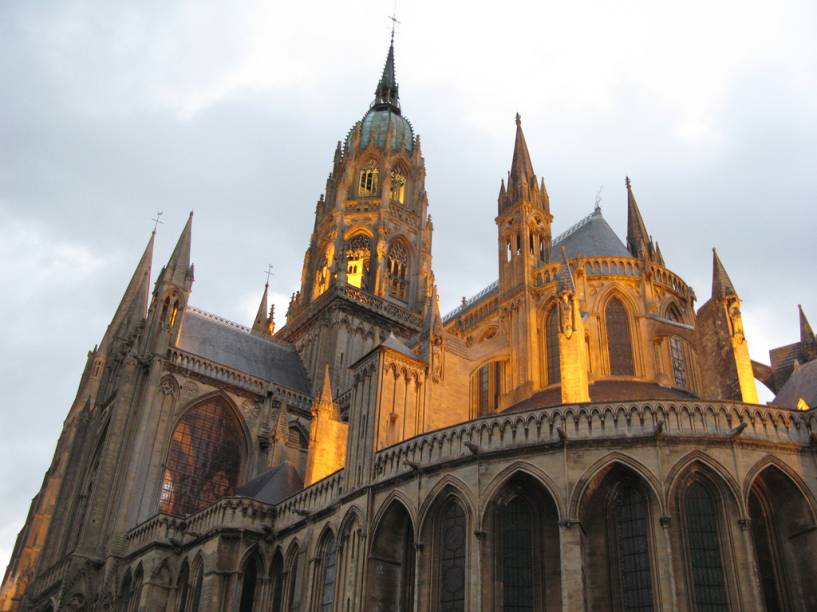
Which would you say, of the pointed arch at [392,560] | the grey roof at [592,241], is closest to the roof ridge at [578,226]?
the grey roof at [592,241]

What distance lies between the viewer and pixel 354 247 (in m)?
46.5

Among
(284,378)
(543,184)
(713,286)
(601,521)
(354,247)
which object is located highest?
(354,247)

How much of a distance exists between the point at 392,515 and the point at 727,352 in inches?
433

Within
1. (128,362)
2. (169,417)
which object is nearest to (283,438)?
(169,417)

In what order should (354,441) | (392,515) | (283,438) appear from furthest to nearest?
(283,438)
(354,441)
(392,515)

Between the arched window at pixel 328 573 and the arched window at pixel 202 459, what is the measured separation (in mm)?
11131

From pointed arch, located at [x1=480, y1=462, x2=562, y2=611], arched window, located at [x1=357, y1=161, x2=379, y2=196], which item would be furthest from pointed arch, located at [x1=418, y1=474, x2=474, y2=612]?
arched window, located at [x1=357, y1=161, x2=379, y2=196]

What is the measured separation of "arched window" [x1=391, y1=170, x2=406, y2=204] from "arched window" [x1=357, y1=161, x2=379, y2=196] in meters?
1.11

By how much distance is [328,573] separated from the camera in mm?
22797

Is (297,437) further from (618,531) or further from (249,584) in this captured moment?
(618,531)

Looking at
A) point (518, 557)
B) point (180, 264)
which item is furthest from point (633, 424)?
point (180, 264)

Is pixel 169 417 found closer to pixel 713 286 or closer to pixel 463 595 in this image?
pixel 463 595

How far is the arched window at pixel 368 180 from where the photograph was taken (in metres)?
49.0

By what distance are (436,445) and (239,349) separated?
69.4ft
